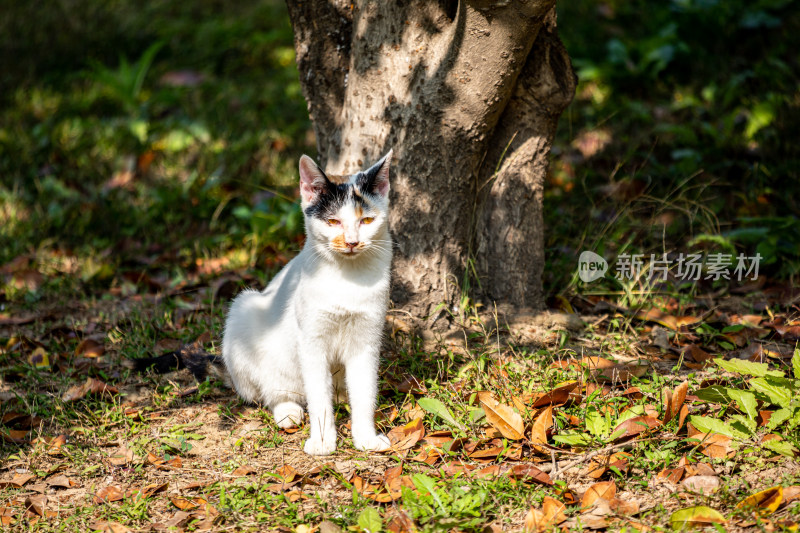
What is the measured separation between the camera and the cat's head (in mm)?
3080

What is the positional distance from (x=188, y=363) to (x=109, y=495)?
41.1 inches

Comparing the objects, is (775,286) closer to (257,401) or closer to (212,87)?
(257,401)

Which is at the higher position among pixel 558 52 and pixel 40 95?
pixel 558 52

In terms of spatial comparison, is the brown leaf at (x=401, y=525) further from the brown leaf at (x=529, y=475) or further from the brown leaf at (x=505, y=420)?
the brown leaf at (x=505, y=420)

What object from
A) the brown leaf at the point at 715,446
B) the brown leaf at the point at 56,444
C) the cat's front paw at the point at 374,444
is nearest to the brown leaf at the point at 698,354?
the brown leaf at the point at 715,446

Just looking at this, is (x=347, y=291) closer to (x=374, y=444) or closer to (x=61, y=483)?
(x=374, y=444)

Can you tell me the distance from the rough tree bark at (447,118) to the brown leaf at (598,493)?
1.55m

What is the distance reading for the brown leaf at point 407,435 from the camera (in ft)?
10.1

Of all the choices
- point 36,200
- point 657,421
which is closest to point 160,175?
point 36,200

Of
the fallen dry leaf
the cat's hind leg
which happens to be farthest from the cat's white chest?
the fallen dry leaf

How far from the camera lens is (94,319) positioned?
468cm

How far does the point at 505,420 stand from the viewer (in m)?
3.04

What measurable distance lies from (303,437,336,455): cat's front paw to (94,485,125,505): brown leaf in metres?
0.80

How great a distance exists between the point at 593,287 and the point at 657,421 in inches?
64.5
